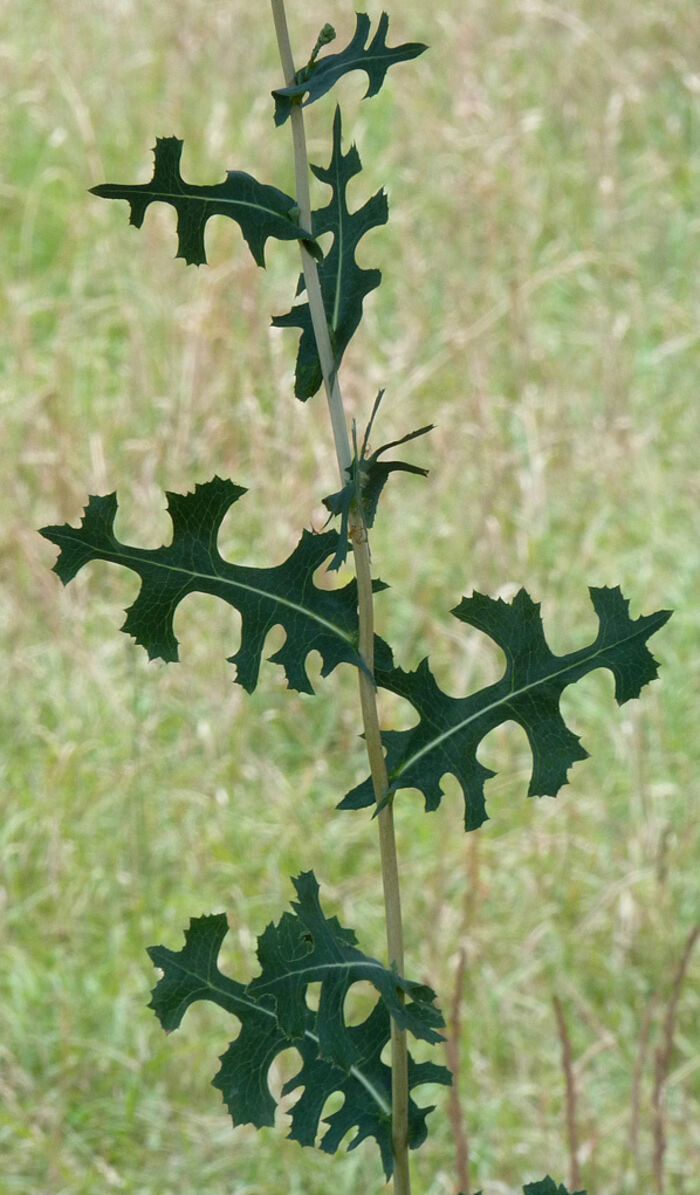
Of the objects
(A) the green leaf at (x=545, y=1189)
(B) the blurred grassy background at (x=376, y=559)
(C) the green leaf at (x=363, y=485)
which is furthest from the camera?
(B) the blurred grassy background at (x=376, y=559)

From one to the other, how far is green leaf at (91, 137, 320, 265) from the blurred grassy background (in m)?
1.05

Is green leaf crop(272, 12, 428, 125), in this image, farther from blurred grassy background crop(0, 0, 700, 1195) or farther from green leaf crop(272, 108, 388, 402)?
blurred grassy background crop(0, 0, 700, 1195)

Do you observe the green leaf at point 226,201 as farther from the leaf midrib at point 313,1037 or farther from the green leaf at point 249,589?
the leaf midrib at point 313,1037

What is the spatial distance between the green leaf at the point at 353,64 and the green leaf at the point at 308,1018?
341mm

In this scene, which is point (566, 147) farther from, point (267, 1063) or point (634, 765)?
point (267, 1063)

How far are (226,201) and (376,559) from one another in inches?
98.1

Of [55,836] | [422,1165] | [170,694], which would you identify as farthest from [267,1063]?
[170,694]

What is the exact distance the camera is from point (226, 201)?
636 mm

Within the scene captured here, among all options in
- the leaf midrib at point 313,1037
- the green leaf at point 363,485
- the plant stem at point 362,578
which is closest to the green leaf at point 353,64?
the plant stem at point 362,578

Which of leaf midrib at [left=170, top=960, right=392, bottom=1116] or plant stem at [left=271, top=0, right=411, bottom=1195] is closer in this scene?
plant stem at [left=271, top=0, right=411, bottom=1195]

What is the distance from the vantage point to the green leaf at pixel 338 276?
65 cm

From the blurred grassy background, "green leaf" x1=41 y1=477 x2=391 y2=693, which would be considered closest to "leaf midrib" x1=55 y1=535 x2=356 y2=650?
"green leaf" x1=41 y1=477 x2=391 y2=693

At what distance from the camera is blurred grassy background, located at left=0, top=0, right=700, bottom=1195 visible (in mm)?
2117

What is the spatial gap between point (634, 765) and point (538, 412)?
3.69 feet
